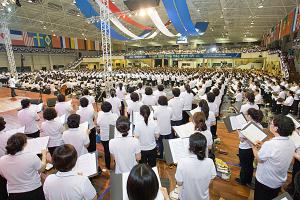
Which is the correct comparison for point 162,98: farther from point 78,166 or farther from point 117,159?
point 78,166

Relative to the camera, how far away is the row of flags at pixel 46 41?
905 inches

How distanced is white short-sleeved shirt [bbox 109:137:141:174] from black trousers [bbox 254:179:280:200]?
1563mm

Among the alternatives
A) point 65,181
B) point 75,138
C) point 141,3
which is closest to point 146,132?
point 75,138

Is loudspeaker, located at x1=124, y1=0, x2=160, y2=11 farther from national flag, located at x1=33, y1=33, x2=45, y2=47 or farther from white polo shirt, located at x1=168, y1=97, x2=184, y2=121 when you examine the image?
national flag, located at x1=33, y1=33, x2=45, y2=47

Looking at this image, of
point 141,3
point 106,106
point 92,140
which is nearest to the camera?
point 106,106

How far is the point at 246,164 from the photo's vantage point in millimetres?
3201

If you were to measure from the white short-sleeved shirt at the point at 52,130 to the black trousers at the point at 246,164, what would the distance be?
120 inches

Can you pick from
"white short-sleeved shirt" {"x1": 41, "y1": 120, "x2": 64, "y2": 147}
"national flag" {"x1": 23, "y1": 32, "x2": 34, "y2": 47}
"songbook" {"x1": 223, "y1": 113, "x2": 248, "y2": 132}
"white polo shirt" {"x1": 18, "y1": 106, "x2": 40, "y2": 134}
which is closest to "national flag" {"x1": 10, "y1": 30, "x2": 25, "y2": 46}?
"national flag" {"x1": 23, "y1": 32, "x2": 34, "y2": 47}

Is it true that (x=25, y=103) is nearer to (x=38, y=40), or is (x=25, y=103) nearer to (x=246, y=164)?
(x=246, y=164)

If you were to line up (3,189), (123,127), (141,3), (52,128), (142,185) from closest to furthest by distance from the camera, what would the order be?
(142,185), (123,127), (3,189), (52,128), (141,3)

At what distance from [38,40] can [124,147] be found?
28570 millimetres

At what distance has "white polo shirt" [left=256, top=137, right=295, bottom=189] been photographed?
206cm

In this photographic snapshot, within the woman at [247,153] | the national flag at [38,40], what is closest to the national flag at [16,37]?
the national flag at [38,40]

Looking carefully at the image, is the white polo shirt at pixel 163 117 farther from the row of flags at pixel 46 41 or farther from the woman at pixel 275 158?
the row of flags at pixel 46 41
